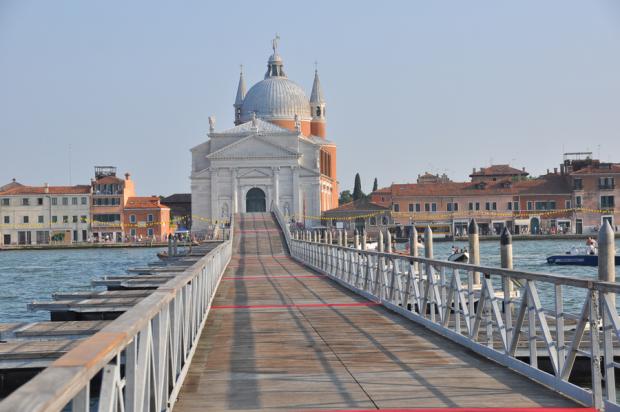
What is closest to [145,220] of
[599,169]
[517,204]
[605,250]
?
[517,204]

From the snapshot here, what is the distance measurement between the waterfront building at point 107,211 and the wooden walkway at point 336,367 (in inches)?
4309

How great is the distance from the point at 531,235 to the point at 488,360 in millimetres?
112547

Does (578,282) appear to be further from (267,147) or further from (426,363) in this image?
(267,147)

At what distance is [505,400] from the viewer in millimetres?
8383

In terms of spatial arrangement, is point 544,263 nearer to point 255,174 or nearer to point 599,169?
point 255,174

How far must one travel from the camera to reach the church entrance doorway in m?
119

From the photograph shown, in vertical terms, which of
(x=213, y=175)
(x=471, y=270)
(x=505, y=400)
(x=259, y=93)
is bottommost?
(x=505, y=400)

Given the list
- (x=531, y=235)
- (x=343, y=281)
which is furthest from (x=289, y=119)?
(x=343, y=281)

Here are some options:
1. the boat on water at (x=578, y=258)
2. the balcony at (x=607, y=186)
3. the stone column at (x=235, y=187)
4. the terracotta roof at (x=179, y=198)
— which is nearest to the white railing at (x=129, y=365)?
the boat on water at (x=578, y=258)

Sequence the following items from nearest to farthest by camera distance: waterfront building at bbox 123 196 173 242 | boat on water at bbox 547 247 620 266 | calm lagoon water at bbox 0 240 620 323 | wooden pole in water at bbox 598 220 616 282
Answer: wooden pole in water at bbox 598 220 616 282 < calm lagoon water at bbox 0 240 620 323 < boat on water at bbox 547 247 620 266 < waterfront building at bbox 123 196 173 242

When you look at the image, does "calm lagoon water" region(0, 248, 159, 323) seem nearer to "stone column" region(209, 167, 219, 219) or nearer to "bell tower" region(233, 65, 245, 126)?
"stone column" region(209, 167, 219, 219)

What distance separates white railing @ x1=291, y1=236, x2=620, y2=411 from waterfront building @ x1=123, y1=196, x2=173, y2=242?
103295 mm

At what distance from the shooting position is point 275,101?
131125 millimetres

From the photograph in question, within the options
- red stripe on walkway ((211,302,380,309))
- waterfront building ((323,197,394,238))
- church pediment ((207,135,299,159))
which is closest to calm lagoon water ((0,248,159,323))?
red stripe on walkway ((211,302,380,309))
